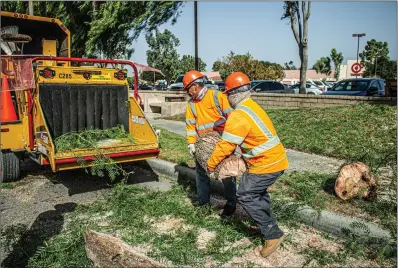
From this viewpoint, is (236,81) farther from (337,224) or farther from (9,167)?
(9,167)

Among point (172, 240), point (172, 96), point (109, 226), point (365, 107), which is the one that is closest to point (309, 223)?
point (172, 240)

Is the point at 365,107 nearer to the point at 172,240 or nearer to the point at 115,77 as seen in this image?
the point at 115,77

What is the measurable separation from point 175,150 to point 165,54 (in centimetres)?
4187

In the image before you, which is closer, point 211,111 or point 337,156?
point 211,111

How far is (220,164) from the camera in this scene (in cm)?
368

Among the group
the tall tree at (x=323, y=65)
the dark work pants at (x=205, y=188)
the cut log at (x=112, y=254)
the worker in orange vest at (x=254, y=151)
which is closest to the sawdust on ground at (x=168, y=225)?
the dark work pants at (x=205, y=188)

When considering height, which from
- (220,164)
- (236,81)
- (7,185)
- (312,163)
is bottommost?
(7,185)

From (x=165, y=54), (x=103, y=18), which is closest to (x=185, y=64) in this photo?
(x=165, y=54)

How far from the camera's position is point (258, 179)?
11.3 ft

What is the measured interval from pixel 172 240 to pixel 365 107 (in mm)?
7722

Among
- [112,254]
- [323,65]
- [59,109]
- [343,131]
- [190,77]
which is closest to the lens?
[112,254]

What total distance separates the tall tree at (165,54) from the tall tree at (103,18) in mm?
26765

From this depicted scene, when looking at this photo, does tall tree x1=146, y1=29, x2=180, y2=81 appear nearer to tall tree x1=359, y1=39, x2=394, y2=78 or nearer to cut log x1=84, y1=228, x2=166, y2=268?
tall tree x1=359, y1=39, x2=394, y2=78

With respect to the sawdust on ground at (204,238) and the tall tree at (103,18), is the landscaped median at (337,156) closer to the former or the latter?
the sawdust on ground at (204,238)
